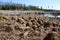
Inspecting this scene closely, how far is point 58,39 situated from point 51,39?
30 cm

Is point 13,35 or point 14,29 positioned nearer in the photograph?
point 13,35

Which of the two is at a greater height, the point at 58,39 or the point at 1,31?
the point at 58,39

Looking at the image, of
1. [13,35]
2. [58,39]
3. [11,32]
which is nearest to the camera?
[58,39]

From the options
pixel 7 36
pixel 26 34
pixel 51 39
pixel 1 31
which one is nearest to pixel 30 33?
pixel 26 34

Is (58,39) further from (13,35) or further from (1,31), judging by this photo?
(1,31)

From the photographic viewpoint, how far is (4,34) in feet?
35.4

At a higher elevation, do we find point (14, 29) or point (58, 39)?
point (58, 39)

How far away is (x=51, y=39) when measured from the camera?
7449 millimetres

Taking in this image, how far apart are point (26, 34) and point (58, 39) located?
2.81m

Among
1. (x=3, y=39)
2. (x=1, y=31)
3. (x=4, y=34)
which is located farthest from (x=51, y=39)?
(x=1, y=31)

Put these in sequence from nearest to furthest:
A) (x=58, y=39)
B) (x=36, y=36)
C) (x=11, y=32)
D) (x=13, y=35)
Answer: (x=58, y=39), (x=36, y=36), (x=13, y=35), (x=11, y=32)

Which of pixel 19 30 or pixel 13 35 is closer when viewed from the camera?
pixel 13 35

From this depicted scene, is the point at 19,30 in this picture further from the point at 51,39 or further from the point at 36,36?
the point at 51,39

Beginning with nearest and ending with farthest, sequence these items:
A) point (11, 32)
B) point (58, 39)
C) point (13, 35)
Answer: point (58, 39)
point (13, 35)
point (11, 32)
